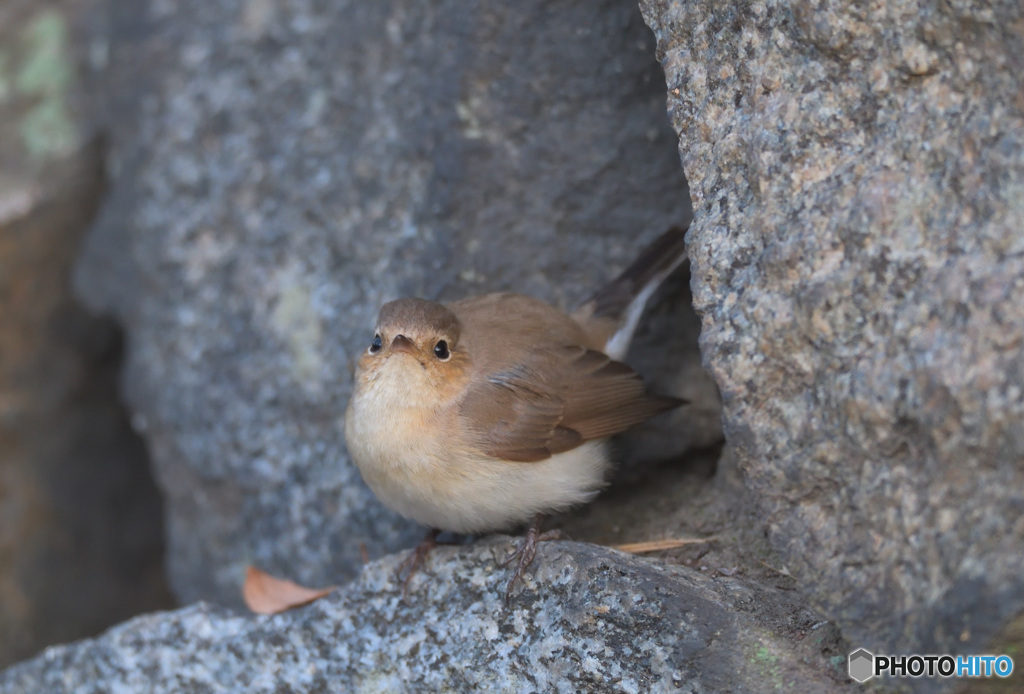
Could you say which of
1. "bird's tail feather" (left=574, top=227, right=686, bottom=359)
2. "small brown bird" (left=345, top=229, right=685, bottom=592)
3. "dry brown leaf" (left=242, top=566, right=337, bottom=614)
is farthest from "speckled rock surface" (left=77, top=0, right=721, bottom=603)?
"small brown bird" (left=345, top=229, right=685, bottom=592)

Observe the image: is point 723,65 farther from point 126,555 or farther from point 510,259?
point 126,555

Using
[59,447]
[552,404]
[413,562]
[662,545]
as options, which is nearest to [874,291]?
[662,545]

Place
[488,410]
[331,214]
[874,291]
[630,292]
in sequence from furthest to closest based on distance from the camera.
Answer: [331,214]
[630,292]
[488,410]
[874,291]

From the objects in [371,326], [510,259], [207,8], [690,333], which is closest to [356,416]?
[371,326]

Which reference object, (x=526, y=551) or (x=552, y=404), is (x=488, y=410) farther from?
(x=526, y=551)

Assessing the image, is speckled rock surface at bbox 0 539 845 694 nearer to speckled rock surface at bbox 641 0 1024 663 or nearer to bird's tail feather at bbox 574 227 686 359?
speckled rock surface at bbox 641 0 1024 663

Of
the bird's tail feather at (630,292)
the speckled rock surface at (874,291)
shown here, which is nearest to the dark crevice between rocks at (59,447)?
the bird's tail feather at (630,292)

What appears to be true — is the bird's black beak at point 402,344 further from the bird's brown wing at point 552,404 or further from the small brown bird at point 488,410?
the bird's brown wing at point 552,404
